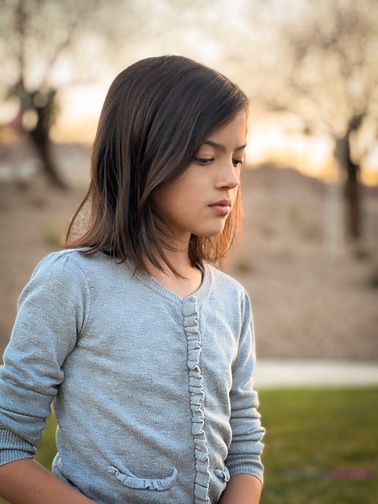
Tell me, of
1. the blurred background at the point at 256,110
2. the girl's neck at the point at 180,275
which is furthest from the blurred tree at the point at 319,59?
the girl's neck at the point at 180,275

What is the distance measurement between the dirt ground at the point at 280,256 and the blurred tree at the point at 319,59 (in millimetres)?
1804

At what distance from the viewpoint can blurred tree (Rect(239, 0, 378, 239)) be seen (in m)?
11.4

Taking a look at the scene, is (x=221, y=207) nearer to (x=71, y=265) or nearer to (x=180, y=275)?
(x=180, y=275)

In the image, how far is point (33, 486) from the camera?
1334mm

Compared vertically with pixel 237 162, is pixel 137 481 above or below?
below

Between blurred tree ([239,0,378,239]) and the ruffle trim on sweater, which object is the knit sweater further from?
blurred tree ([239,0,378,239])

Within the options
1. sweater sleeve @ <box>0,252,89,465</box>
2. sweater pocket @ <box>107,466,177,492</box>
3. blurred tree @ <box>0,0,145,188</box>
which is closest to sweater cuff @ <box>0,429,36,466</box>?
sweater sleeve @ <box>0,252,89,465</box>

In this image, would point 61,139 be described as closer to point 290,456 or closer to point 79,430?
point 290,456

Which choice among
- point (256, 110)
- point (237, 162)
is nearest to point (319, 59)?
point (256, 110)

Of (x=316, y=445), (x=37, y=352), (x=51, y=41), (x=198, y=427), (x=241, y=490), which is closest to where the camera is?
(x=37, y=352)

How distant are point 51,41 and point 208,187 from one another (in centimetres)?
995

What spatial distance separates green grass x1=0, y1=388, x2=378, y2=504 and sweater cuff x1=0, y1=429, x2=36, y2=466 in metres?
2.50

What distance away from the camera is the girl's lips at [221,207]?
4.91ft

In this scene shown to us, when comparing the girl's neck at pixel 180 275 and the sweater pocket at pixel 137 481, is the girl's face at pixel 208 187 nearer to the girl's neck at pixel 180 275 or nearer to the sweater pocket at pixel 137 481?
the girl's neck at pixel 180 275
